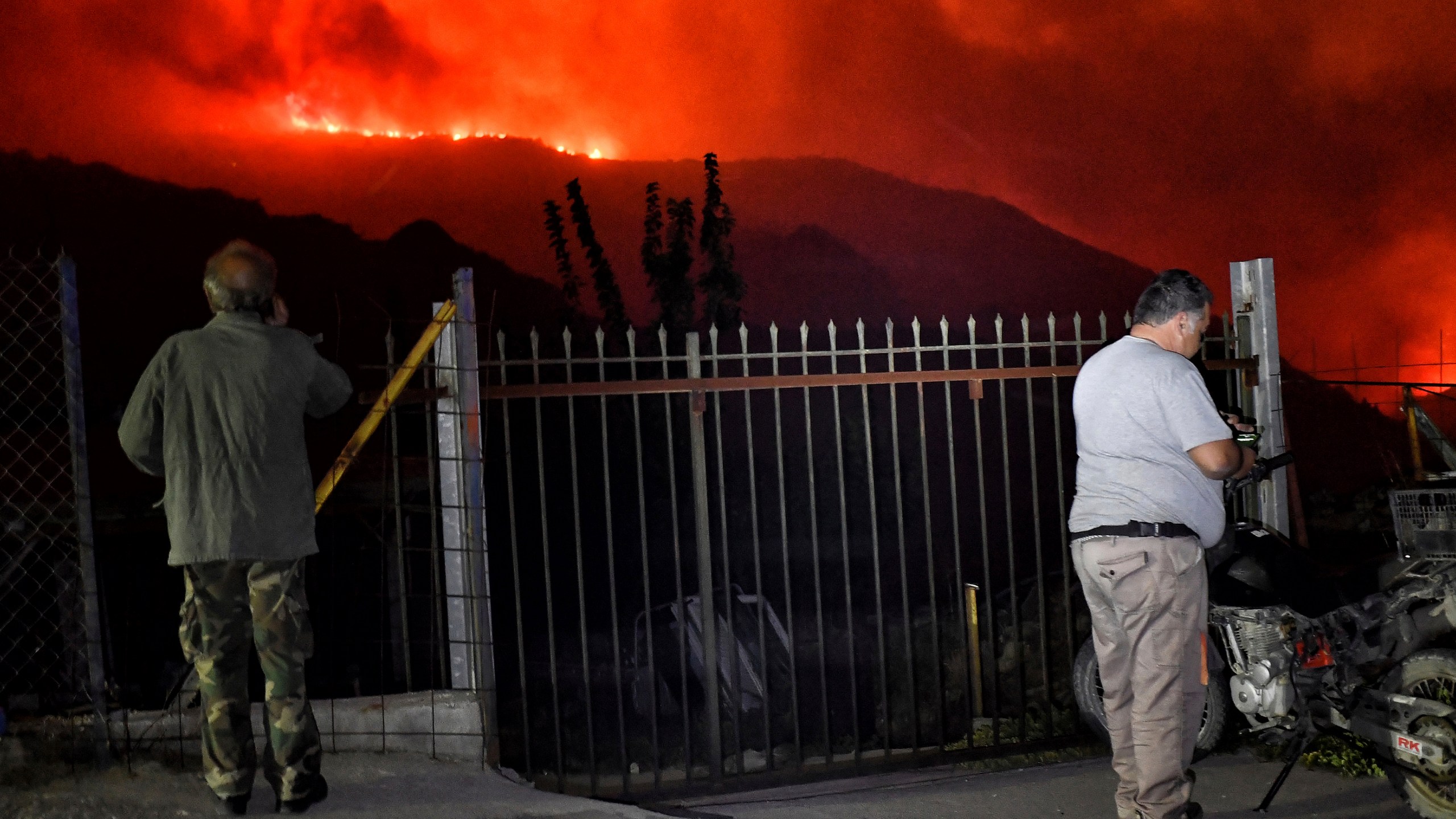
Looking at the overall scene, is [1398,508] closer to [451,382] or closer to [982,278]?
[451,382]

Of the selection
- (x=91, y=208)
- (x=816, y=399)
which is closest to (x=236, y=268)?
(x=816, y=399)

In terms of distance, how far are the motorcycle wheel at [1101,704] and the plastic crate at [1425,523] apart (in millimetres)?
1075

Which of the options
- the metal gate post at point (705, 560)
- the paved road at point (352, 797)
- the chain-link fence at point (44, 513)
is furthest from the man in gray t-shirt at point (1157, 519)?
the chain-link fence at point (44, 513)

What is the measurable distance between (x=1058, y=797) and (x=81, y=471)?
149 inches

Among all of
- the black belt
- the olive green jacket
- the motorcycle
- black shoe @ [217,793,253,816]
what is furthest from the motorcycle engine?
black shoe @ [217,793,253,816]

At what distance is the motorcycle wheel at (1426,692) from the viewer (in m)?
3.81

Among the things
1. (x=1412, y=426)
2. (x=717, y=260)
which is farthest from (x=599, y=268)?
(x=1412, y=426)

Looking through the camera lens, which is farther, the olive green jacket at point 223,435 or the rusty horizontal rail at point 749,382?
the rusty horizontal rail at point 749,382

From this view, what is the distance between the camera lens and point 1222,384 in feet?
19.8

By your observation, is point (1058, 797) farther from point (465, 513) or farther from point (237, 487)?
point (237, 487)

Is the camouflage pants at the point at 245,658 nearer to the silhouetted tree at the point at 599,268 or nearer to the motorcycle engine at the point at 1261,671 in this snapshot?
the motorcycle engine at the point at 1261,671

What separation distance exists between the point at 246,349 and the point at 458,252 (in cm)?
1787

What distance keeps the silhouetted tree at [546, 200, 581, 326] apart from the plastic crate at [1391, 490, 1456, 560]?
55.1 ft

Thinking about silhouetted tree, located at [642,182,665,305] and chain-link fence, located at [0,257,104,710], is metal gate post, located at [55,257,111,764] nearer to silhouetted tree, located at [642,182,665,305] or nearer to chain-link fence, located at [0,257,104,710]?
chain-link fence, located at [0,257,104,710]
